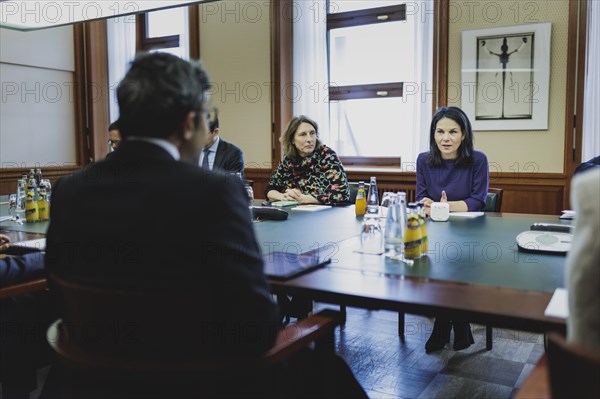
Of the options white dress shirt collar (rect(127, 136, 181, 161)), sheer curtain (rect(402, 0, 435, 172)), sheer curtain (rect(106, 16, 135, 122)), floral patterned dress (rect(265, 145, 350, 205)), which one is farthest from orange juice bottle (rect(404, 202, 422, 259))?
sheer curtain (rect(106, 16, 135, 122))

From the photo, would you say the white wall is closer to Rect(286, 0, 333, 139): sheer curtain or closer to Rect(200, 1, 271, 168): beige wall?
Rect(200, 1, 271, 168): beige wall

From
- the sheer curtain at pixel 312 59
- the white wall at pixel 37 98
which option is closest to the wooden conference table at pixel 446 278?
the sheer curtain at pixel 312 59

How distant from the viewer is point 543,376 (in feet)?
4.23

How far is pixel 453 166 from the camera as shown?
344cm

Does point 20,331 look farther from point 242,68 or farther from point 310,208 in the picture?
point 242,68

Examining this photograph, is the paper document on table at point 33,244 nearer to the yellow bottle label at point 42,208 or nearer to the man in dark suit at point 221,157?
the yellow bottle label at point 42,208

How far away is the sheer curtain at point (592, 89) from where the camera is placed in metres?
4.18

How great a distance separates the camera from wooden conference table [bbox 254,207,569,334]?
134 centimetres

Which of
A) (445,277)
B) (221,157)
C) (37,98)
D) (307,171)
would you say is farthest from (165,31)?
(445,277)

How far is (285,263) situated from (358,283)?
297 mm

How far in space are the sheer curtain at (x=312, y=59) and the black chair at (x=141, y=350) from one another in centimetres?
449

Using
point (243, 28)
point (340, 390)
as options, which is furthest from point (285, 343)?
point (243, 28)

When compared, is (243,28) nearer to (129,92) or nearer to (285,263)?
(285,263)

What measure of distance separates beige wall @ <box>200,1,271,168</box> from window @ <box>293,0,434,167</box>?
34 cm
